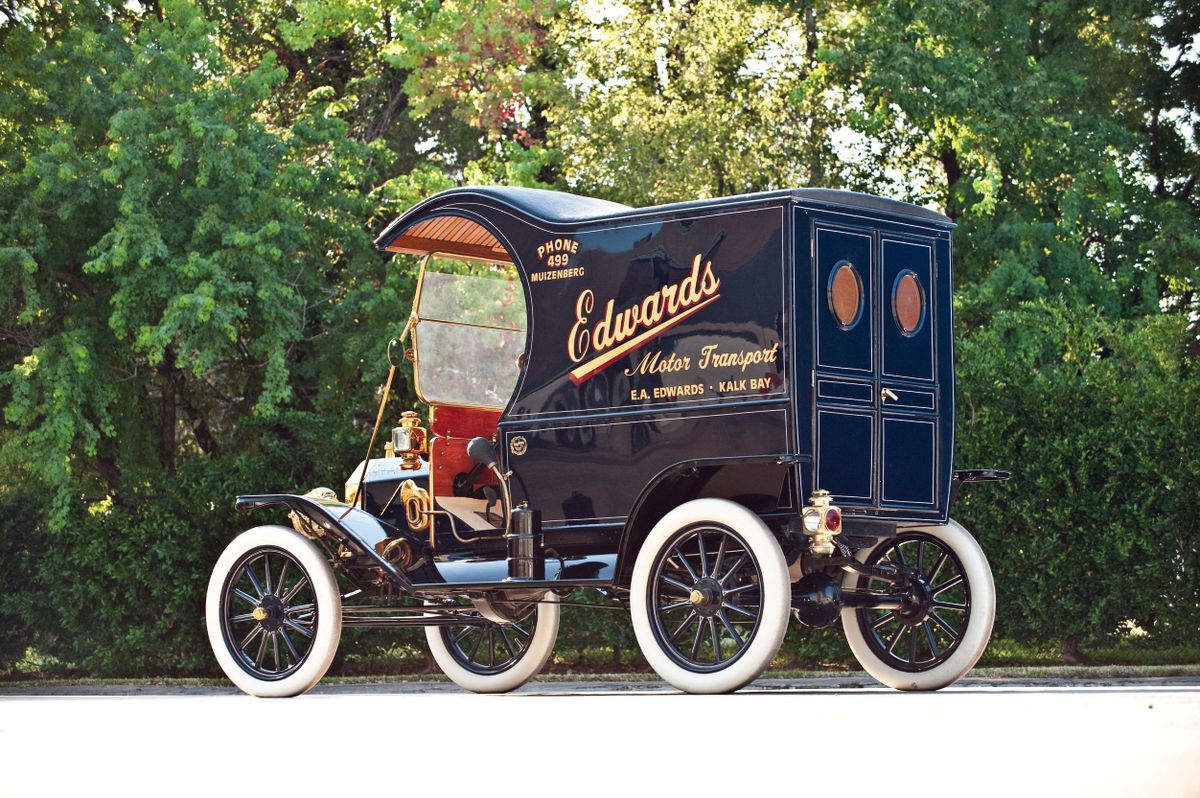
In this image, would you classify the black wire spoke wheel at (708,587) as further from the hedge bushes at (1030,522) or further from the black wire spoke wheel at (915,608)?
the hedge bushes at (1030,522)

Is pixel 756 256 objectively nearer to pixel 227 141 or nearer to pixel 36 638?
pixel 227 141

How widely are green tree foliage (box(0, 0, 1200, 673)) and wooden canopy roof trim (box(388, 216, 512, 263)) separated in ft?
19.3

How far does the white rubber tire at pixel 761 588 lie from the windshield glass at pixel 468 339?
2463 mm

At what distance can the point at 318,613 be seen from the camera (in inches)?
394

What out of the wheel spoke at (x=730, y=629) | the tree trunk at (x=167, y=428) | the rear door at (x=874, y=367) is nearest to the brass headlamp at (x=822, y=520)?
the rear door at (x=874, y=367)

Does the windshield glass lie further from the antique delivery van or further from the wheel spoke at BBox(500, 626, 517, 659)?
the wheel spoke at BBox(500, 626, 517, 659)

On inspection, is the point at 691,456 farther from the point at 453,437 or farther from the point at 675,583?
the point at 453,437

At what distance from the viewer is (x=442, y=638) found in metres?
11.7

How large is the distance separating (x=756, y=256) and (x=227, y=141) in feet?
37.4

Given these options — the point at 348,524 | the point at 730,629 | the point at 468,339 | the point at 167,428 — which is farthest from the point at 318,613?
the point at 167,428

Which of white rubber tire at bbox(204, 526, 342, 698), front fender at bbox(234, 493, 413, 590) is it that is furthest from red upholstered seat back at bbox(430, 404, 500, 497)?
white rubber tire at bbox(204, 526, 342, 698)

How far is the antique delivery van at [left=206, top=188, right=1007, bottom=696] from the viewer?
29.0 feet

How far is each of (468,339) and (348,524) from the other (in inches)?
65.9

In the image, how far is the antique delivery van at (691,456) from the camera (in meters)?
8.83
